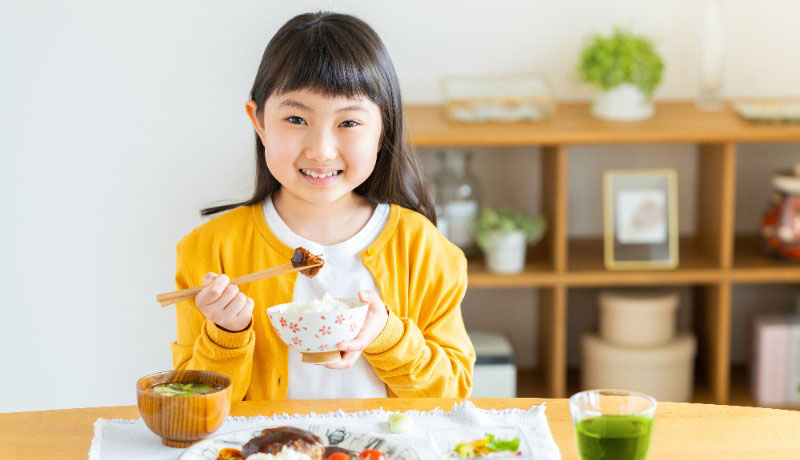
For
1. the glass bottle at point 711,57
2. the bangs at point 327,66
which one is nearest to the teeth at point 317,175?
the bangs at point 327,66

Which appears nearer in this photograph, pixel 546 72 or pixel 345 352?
pixel 345 352

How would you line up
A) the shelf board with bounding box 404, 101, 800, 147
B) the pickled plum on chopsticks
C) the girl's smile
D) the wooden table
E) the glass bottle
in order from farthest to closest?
1. the glass bottle
2. the shelf board with bounding box 404, 101, 800, 147
3. the girl's smile
4. the pickled plum on chopsticks
5. the wooden table

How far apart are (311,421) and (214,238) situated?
438 millimetres

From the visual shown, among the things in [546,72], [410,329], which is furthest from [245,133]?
[410,329]

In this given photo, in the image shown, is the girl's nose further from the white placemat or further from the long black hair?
the white placemat

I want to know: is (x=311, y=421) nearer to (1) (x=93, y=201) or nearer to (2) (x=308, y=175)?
(2) (x=308, y=175)

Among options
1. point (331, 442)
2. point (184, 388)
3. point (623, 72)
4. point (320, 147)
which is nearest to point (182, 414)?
point (184, 388)

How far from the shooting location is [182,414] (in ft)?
3.89

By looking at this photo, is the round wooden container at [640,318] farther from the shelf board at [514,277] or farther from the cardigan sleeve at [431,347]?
the cardigan sleeve at [431,347]

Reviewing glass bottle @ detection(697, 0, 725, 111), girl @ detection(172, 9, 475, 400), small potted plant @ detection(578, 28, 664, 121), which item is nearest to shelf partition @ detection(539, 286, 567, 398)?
small potted plant @ detection(578, 28, 664, 121)

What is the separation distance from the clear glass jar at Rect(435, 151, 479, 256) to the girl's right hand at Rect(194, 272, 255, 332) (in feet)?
4.36

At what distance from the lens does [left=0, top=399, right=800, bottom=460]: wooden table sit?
122 centimetres

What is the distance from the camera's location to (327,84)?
4.84 ft

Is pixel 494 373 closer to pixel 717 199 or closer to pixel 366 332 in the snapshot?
pixel 717 199
